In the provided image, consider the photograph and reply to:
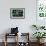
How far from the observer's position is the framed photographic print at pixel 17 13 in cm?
759

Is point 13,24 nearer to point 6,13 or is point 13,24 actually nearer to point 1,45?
point 6,13

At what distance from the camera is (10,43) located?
748 cm

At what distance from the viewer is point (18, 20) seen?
301 inches

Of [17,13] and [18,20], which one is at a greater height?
[17,13]

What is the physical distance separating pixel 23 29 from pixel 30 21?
507mm

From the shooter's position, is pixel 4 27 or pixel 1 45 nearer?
pixel 1 45

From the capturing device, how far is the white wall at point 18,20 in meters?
7.57

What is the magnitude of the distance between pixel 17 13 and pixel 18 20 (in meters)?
0.34

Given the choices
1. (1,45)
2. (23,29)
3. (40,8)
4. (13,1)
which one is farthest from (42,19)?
(1,45)

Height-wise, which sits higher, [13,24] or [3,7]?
[3,7]

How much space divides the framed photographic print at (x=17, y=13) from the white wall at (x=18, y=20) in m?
0.14

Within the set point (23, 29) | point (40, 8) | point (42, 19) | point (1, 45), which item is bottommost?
point (1, 45)

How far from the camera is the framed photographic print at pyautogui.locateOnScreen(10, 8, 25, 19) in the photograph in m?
7.59

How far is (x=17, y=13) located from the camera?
25.0ft
